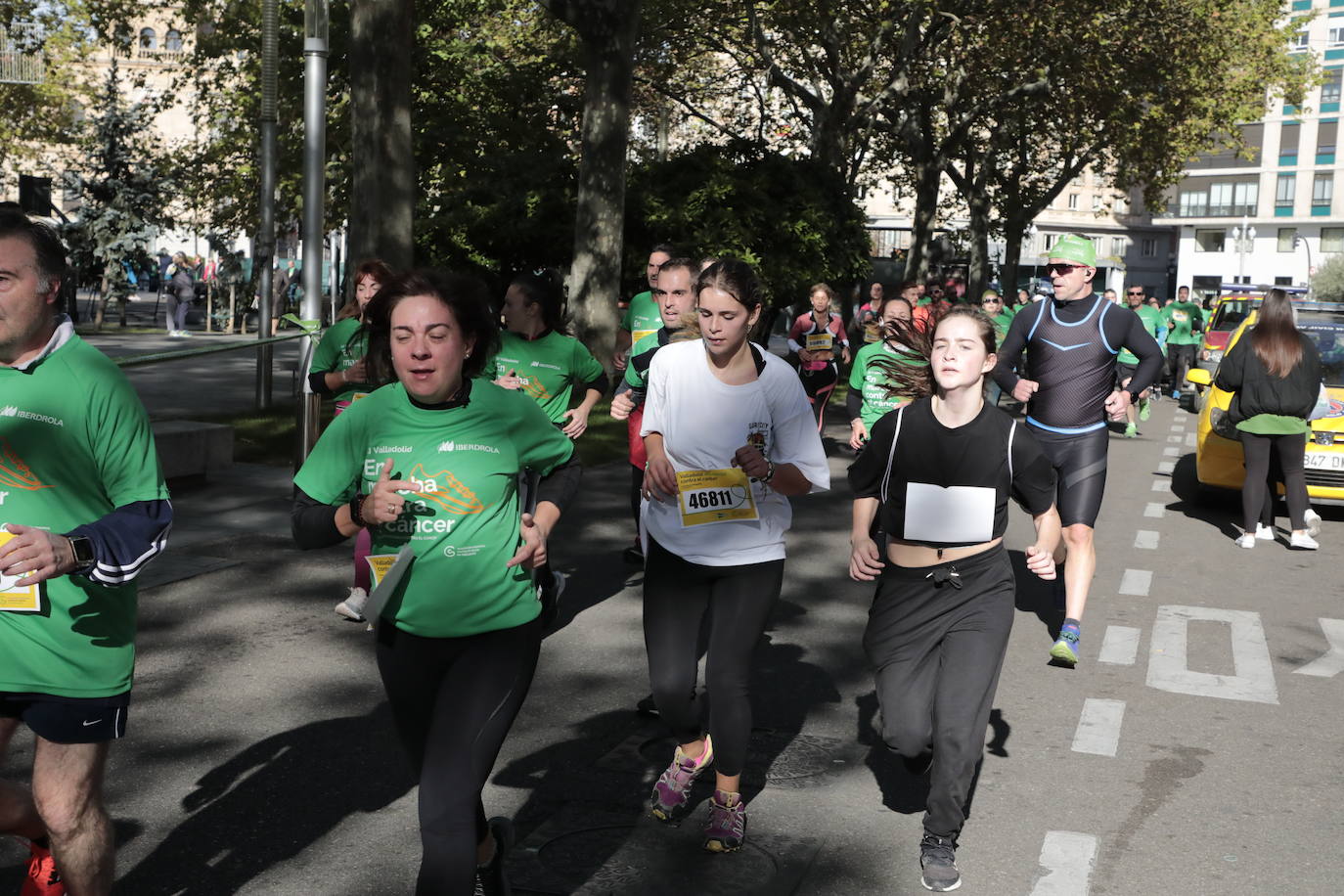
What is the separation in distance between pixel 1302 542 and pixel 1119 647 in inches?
152

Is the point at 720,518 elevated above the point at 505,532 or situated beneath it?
situated beneath

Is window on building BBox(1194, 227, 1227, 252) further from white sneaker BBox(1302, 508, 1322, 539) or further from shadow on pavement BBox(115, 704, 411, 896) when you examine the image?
shadow on pavement BBox(115, 704, 411, 896)

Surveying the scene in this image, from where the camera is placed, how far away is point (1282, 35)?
146 feet

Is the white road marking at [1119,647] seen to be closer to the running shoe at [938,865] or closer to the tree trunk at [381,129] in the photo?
the running shoe at [938,865]

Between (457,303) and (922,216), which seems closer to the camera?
(457,303)

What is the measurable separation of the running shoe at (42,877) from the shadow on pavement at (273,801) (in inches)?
23.0

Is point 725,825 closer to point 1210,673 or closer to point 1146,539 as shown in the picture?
point 1210,673

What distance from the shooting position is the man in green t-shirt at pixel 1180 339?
27812 mm

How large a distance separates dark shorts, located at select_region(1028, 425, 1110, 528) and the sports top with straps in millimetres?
44

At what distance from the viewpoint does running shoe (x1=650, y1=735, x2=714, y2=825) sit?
193 inches

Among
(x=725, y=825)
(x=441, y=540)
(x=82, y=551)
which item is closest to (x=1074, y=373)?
(x=725, y=825)

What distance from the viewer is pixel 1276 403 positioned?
35.8 feet

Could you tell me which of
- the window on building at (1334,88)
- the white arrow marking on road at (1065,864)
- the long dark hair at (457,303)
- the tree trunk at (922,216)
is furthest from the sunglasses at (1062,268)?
the window on building at (1334,88)

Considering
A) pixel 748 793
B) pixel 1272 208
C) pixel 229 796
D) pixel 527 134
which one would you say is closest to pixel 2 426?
pixel 229 796
